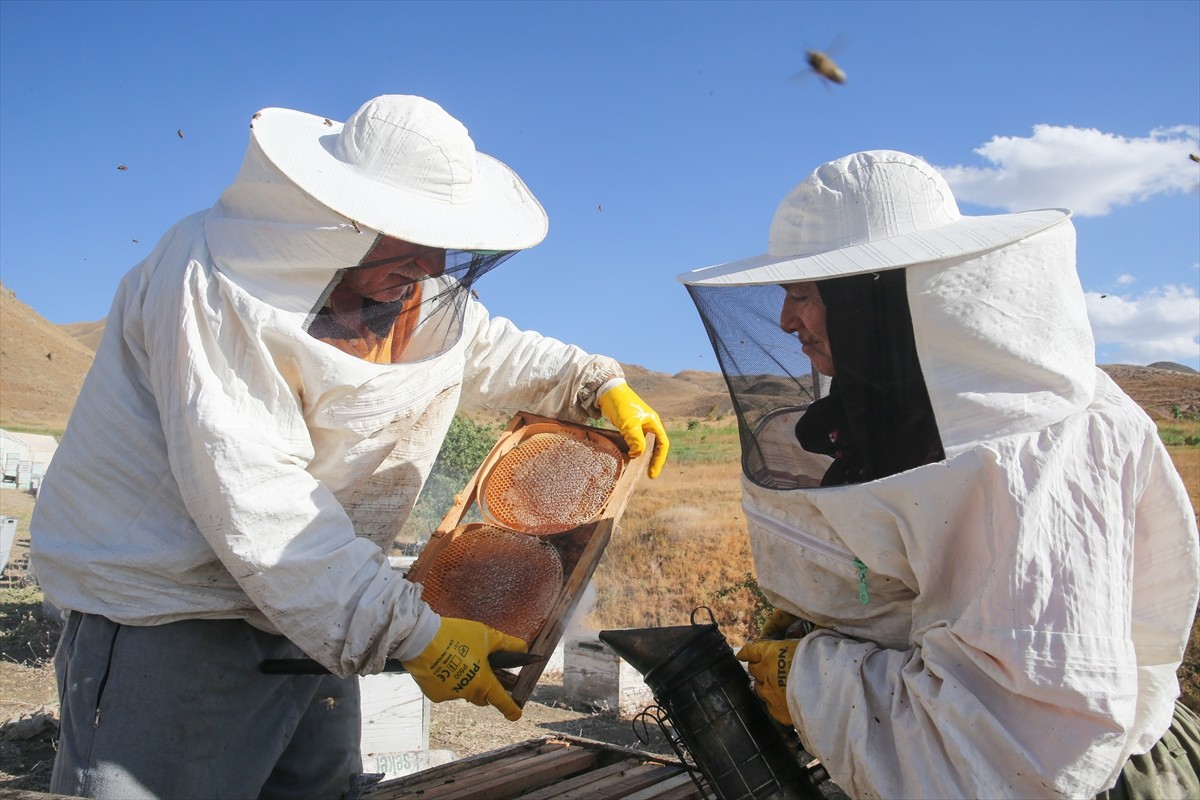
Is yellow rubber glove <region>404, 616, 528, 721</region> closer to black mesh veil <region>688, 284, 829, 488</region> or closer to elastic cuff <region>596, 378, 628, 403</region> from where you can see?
black mesh veil <region>688, 284, 829, 488</region>

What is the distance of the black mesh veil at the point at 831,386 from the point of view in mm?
2088

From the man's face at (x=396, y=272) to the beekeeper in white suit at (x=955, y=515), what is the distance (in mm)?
881

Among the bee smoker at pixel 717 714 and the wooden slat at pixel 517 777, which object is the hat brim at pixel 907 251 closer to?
the bee smoker at pixel 717 714

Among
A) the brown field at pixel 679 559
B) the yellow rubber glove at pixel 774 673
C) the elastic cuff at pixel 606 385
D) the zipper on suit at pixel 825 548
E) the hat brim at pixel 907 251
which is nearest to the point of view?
the hat brim at pixel 907 251

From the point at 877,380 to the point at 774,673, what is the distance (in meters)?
0.80

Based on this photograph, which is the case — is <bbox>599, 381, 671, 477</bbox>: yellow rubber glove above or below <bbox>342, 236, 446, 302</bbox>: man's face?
below

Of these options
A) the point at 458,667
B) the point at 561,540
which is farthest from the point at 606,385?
the point at 458,667

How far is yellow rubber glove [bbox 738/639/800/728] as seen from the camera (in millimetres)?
2307

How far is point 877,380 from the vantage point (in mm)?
2152

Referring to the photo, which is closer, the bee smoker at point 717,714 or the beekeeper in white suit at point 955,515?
the beekeeper in white suit at point 955,515

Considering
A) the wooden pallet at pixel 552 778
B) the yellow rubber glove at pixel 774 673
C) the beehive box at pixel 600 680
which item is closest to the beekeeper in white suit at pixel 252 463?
the wooden pallet at pixel 552 778

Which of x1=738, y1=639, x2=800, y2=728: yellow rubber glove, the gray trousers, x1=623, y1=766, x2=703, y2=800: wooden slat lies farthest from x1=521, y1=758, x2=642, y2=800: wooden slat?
x1=738, y1=639, x2=800, y2=728: yellow rubber glove

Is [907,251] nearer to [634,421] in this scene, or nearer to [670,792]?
[634,421]

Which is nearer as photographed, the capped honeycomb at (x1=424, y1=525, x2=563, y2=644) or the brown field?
the capped honeycomb at (x1=424, y1=525, x2=563, y2=644)
